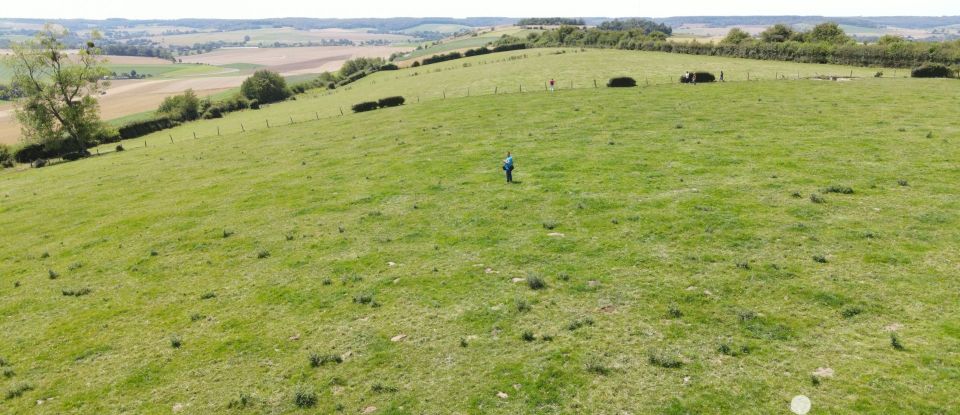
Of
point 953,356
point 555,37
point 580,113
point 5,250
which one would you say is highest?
point 555,37

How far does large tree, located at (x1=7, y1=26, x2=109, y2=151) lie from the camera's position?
69.6 metres

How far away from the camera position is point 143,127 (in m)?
92.1

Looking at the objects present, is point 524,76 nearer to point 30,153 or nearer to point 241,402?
point 30,153

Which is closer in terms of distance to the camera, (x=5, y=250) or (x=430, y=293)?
(x=430, y=293)

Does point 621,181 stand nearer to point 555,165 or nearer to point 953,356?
point 555,165

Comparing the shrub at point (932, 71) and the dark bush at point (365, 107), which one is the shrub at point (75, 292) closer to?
the dark bush at point (365, 107)

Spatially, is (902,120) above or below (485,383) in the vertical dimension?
above

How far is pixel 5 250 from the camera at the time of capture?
3164cm

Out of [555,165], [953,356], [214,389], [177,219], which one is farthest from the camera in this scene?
[555,165]

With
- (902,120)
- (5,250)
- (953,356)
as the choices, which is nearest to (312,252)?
(5,250)

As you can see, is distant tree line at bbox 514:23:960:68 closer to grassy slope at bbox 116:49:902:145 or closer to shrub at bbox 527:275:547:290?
grassy slope at bbox 116:49:902:145

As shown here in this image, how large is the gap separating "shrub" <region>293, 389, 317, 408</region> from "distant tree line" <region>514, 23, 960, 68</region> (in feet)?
316

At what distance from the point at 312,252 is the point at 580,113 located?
38902mm

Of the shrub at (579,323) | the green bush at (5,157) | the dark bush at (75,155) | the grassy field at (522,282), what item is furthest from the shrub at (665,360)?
the green bush at (5,157)
